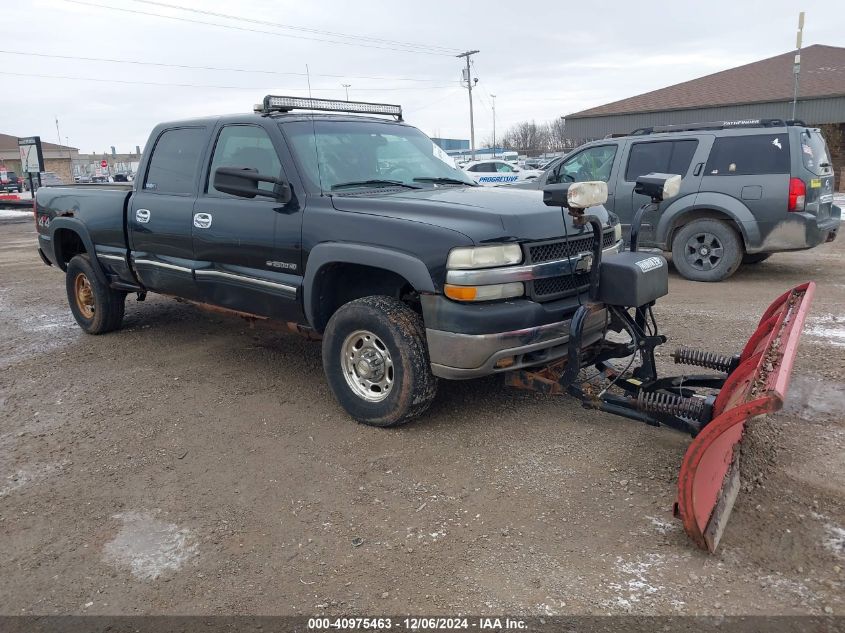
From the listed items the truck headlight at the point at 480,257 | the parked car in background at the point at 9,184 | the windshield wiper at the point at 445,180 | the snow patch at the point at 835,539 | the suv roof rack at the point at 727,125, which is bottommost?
the snow patch at the point at 835,539

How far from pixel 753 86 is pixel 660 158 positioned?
71.6 feet

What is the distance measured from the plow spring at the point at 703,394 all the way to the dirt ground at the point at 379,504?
0.59 feet

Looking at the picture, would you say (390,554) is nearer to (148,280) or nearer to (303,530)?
(303,530)

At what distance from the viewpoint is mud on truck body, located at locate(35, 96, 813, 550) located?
3.50 meters

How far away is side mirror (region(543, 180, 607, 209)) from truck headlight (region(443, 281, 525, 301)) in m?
0.50

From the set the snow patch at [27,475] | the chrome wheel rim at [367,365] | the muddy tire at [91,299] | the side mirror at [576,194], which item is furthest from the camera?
the muddy tire at [91,299]

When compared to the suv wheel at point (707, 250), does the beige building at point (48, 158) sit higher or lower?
higher

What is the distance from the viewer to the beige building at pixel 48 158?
6328cm

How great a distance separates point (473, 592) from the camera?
267 centimetres

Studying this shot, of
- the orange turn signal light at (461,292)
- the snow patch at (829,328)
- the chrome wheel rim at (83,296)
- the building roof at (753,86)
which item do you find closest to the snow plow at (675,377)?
the orange turn signal light at (461,292)

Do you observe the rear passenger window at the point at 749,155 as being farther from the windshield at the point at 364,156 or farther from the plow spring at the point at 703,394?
the plow spring at the point at 703,394

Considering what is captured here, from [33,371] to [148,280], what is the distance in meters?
1.25

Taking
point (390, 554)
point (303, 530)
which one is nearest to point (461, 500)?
point (390, 554)

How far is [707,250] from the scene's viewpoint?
859cm
